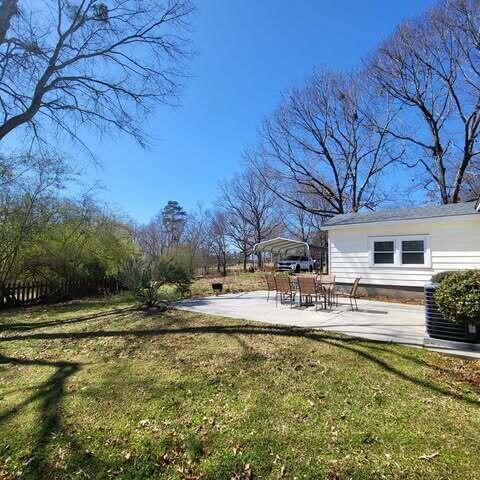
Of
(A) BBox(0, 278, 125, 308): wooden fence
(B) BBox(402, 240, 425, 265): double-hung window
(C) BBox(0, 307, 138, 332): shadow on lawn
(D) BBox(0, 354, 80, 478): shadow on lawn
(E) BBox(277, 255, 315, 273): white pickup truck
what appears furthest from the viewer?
(E) BBox(277, 255, 315, 273): white pickup truck

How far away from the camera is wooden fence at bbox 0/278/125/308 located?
39.7 ft

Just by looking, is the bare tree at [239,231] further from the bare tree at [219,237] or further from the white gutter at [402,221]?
the white gutter at [402,221]

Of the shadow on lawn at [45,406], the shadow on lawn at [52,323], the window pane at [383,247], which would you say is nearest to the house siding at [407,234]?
the window pane at [383,247]

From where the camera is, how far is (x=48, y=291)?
43.7 ft

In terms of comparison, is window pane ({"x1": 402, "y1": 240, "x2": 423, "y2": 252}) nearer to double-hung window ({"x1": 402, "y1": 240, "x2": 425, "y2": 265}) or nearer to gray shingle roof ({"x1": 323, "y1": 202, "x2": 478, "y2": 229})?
double-hung window ({"x1": 402, "y1": 240, "x2": 425, "y2": 265})

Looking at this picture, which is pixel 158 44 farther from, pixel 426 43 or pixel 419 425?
pixel 426 43

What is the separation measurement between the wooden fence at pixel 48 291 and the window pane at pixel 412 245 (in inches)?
493

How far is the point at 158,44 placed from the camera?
1008 cm

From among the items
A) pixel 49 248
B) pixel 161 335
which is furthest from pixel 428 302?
pixel 49 248

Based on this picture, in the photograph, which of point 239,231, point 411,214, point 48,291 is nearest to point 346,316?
point 411,214

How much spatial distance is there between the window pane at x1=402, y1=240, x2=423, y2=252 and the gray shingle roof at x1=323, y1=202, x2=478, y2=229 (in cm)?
80

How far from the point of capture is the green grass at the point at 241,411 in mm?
2760

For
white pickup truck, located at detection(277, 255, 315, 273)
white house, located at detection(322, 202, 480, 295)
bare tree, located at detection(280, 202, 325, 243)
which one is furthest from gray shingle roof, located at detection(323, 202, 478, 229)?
bare tree, located at detection(280, 202, 325, 243)

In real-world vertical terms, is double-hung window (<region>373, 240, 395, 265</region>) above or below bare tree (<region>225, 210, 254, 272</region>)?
below
